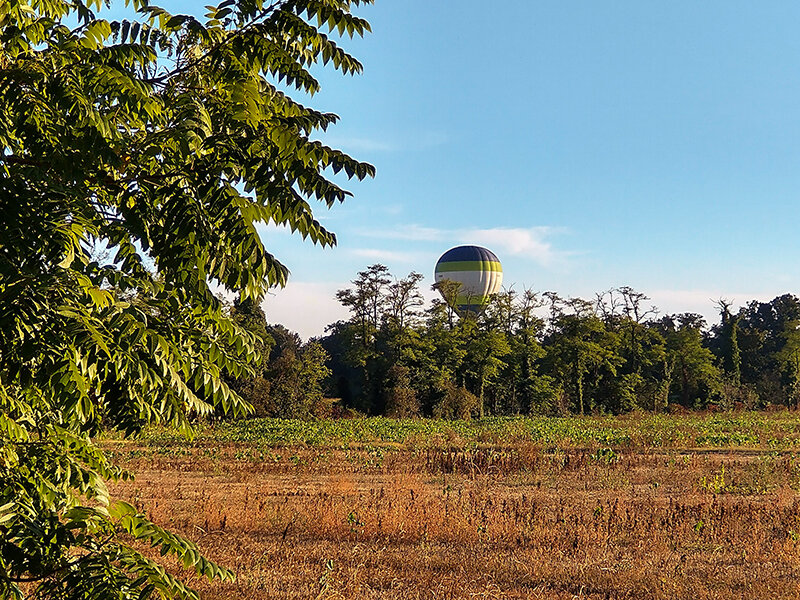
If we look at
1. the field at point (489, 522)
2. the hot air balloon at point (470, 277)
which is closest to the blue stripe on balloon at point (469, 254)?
the hot air balloon at point (470, 277)

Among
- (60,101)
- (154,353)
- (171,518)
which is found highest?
(60,101)

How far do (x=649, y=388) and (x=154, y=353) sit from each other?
2781 inches

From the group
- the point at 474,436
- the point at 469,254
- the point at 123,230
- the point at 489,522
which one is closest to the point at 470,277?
the point at 469,254

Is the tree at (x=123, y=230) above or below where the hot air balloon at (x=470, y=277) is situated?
below

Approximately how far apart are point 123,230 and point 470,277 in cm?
7940

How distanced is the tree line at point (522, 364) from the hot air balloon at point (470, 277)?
249 cm

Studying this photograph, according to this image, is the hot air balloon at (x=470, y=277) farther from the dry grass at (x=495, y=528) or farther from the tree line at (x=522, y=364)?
the dry grass at (x=495, y=528)

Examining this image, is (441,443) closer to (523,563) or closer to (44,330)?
(523,563)

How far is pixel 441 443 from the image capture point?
3123cm

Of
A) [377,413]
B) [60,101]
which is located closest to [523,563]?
[60,101]

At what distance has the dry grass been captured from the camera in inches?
366

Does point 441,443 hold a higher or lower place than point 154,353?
lower

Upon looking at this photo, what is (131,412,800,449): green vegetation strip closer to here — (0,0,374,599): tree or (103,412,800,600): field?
(103,412,800,600): field

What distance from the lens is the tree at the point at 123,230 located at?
327 centimetres
